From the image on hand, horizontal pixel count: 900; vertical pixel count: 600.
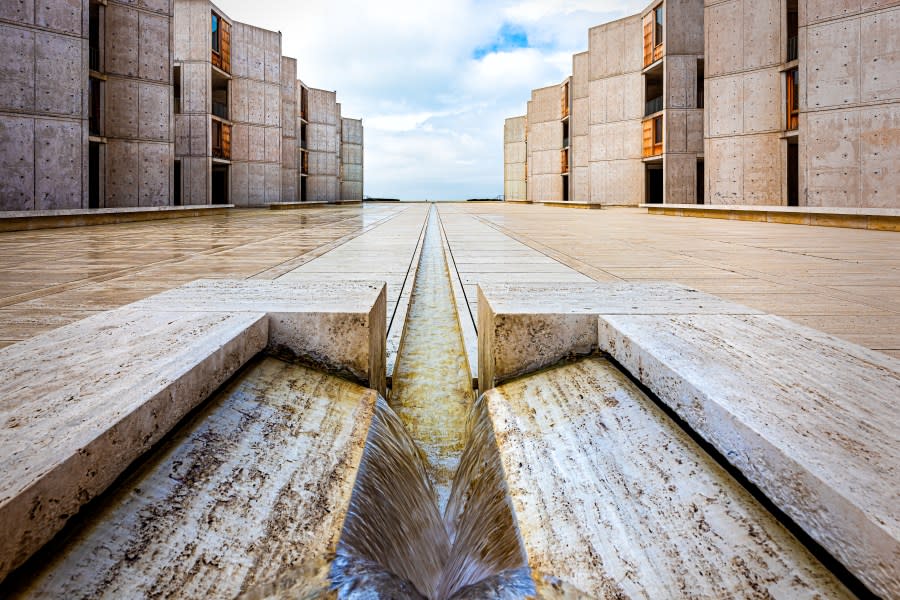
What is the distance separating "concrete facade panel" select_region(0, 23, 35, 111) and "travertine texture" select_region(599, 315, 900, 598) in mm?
15934

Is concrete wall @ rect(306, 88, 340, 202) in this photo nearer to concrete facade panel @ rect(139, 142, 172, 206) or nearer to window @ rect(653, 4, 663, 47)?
concrete facade panel @ rect(139, 142, 172, 206)

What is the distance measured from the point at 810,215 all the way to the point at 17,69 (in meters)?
19.2

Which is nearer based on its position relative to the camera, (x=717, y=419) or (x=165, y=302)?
(x=717, y=419)

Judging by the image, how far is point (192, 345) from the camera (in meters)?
2.12

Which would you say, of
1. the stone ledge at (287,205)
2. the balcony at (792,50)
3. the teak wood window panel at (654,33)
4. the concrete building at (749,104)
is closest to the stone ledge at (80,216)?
the stone ledge at (287,205)

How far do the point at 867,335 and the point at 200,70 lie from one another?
27.2 metres

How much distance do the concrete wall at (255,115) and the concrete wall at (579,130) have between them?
16923 millimetres

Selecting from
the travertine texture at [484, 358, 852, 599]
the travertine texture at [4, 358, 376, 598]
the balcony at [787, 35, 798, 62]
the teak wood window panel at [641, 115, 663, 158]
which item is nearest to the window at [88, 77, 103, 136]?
the travertine texture at [4, 358, 376, 598]

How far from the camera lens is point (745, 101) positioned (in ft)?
57.7

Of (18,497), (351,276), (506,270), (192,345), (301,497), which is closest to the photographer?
(18,497)

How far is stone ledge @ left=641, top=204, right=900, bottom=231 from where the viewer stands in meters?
11.4

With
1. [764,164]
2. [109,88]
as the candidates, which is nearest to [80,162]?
[109,88]

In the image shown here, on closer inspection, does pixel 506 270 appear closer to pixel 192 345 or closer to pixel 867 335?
pixel 867 335

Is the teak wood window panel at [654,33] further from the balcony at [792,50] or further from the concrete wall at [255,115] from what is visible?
the concrete wall at [255,115]
